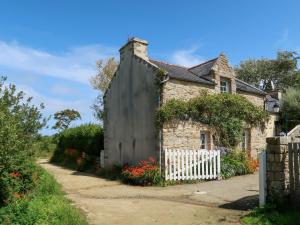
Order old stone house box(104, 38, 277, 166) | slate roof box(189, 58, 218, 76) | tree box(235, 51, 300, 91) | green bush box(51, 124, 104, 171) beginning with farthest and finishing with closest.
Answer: tree box(235, 51, 300, 91) → green bush box(51, 124, 104, 171) → slate roof box(189, 58, 218, 76) → old stone house box(104, 38, 277, 166)

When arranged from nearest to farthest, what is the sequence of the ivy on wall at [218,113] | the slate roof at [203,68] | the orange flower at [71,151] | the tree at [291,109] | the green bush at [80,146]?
1. the ivy on wall at [218,113]
2. the slate roof at [203,68]
3. the green bush at [80,146]
4. the tree at [291,109]
5. the orange flower at [71,151]

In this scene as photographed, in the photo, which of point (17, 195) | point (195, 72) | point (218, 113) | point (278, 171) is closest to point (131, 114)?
point (195, 72)

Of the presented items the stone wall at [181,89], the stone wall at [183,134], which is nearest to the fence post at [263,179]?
the stone wall at [183,134]

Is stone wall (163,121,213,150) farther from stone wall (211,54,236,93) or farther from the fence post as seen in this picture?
the fence post

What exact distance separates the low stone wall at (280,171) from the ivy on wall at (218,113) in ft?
26.2

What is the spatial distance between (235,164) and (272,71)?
111ft

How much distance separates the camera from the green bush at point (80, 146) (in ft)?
81.1

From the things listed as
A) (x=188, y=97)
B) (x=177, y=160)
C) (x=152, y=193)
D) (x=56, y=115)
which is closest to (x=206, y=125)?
(x=188, y=97)

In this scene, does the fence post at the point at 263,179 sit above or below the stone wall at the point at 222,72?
below

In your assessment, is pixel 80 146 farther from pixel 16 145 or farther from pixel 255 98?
pixel 16 145

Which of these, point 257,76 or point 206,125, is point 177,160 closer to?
point 206,125

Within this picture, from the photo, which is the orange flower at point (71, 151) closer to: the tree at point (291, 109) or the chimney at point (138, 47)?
the chimney at point (138, 47)

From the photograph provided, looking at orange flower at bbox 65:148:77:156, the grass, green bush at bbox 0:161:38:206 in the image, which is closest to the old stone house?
orange flower at bbox 65:148:77:156

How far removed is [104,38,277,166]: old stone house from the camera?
57.1ft
